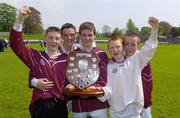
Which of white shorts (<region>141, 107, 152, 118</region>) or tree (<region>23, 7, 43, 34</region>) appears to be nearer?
white shorts (<region>141, 107, 152, 118</region>)

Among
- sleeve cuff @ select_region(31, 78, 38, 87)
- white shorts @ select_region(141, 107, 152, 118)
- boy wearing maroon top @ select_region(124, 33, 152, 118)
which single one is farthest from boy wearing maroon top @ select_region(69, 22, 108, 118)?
white shorts @ select_region(141, 107, 152, 118)

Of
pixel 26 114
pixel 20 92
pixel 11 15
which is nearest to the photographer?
pixel 26 114

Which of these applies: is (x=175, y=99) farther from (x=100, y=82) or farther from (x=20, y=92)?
(x=100, y=82)

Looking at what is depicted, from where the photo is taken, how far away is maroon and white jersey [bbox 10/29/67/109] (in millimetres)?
4871

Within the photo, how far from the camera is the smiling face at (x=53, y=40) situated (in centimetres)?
494

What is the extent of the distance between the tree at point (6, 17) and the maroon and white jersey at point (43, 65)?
388 feet

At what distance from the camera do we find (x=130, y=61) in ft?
16.4

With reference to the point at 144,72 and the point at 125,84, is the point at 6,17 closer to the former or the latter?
the point at 144,72

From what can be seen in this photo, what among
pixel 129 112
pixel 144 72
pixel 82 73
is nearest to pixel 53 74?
pixel 82 73

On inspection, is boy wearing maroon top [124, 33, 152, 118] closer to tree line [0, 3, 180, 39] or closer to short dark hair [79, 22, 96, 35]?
short dark hair [79, 22, 96, 35]

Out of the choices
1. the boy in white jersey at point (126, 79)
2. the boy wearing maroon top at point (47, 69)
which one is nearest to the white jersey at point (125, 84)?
the boy in white jersey at point (126, 79)

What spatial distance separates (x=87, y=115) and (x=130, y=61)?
88 cm

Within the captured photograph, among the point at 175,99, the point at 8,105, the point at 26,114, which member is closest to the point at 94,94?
the point at 26,114

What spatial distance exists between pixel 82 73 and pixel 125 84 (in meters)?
0.59
